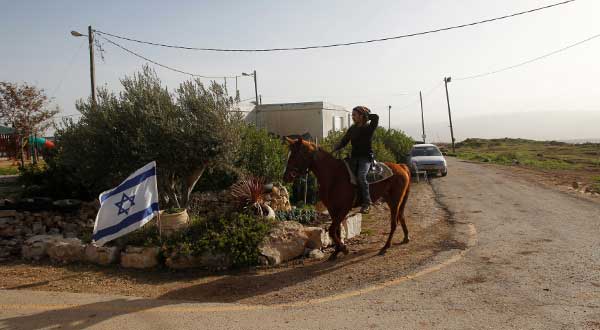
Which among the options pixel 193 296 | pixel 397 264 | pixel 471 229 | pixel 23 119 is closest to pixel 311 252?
pixel 397 264

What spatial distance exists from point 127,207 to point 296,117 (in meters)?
18.8

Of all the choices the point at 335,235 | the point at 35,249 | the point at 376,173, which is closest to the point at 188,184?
the point at 35,249

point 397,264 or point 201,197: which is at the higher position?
point 201,197

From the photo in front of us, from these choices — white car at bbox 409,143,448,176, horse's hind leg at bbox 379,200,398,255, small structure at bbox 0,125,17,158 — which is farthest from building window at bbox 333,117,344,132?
horse's hind leg at bbox 379,200,398,255

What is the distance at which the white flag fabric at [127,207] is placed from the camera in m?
6.41

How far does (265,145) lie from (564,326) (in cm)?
808

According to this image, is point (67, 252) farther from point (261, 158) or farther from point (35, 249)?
point (261, 158)

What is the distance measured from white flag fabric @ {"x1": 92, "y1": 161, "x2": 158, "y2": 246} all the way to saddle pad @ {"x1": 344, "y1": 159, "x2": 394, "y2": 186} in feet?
10.8

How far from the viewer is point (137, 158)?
27.6ft

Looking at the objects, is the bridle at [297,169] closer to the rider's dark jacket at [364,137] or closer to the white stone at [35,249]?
the rider's dark jacket at [364,137]

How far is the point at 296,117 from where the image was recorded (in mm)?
24812

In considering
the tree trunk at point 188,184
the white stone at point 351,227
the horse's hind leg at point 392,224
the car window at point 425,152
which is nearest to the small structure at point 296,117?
the car window at point 425,152

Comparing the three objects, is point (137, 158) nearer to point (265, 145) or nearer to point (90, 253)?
point (90, 253)

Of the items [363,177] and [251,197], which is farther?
[251,197]
